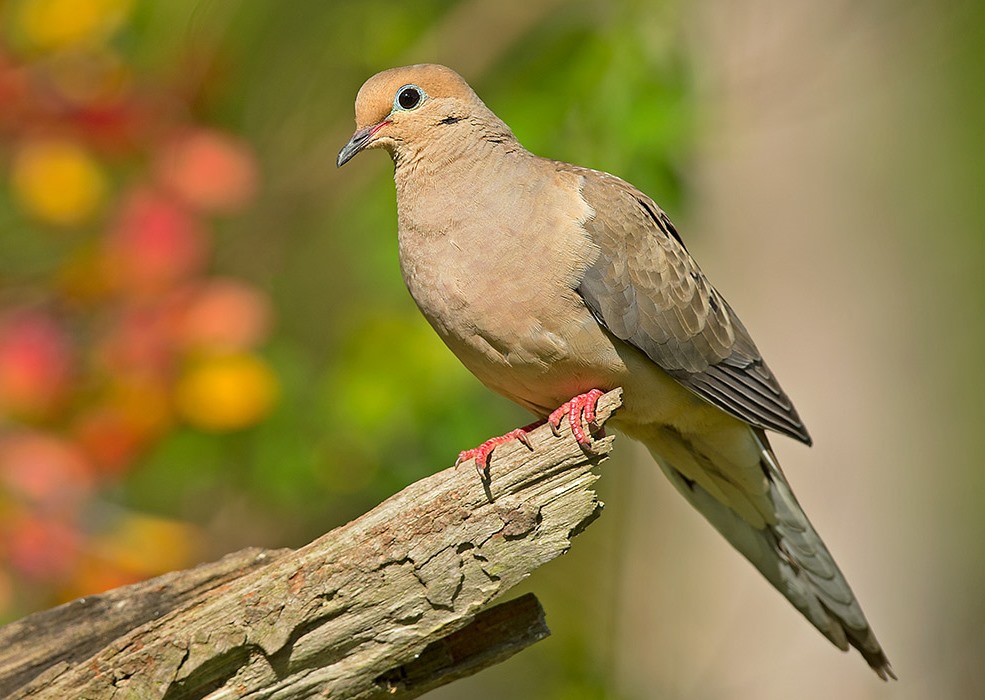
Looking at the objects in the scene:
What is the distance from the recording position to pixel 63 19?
319 cm

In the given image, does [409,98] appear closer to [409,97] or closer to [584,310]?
[409,97]

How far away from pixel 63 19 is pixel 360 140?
0.88m

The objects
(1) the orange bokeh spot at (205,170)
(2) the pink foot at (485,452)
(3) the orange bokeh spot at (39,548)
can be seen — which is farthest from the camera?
A: (1) the orange bokeh spot at (205,170)

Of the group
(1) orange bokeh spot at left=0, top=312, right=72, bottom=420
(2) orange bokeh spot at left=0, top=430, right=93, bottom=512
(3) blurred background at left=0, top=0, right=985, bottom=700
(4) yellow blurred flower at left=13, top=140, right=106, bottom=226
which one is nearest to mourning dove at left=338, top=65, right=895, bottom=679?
(3) blurred background at left=0, top=0, right=985, bottom=700

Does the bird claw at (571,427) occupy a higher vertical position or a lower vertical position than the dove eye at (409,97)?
lower

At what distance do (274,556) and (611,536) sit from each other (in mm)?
2858

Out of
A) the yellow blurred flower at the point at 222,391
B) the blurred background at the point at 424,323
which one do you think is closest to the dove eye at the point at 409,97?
the blurred background at the point at 424,323

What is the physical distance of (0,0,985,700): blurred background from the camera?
3.51m

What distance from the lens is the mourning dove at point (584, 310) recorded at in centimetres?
293

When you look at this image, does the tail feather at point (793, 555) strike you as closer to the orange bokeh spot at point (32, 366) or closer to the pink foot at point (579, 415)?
the pink foot at point (579, 415)

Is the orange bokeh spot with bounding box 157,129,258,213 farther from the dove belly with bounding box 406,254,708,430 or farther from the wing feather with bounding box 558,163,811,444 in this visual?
the wing feather with bounding box 558,163,811,444

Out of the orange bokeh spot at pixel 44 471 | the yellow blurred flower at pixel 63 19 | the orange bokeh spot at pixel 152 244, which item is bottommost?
the orange bokeh spot at pixel 44 471

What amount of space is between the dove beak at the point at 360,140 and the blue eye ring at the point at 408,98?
0.06 meters

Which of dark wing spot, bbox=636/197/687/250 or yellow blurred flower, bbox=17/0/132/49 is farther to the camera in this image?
dark wing spot, bbox=636/197/687/250
